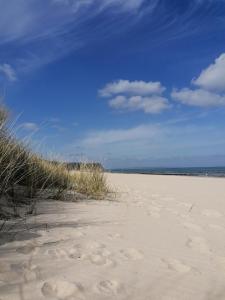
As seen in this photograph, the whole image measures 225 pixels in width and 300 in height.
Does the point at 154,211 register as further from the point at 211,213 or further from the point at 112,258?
the point at 112,258

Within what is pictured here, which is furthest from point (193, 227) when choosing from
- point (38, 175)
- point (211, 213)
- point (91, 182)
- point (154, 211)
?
point (91, 182)

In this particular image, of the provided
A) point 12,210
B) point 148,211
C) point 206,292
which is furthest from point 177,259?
point 148,211

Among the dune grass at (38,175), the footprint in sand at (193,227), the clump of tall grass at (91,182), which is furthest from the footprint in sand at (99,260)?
the clump of tall grass at (91,182)

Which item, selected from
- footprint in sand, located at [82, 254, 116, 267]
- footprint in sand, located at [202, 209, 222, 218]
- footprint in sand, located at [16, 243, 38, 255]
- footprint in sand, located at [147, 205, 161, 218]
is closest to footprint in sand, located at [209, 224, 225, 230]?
footprint in sand, located at [147, 205, 161, 218]

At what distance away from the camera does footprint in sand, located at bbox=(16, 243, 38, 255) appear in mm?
2537

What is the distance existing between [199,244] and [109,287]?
4.32 ft

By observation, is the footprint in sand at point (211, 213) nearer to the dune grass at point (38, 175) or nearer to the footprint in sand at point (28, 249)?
the dune grass at point (38, 175)

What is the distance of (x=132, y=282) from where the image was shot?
2182mm

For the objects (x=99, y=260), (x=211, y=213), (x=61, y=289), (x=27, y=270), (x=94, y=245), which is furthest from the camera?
(x=211, y=213)

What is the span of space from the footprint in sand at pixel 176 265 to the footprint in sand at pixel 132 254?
0.16 m

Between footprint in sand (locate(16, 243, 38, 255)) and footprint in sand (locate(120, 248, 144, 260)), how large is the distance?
560mm

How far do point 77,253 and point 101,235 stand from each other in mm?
562

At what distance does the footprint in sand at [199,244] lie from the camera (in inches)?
119

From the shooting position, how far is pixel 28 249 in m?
2.59
